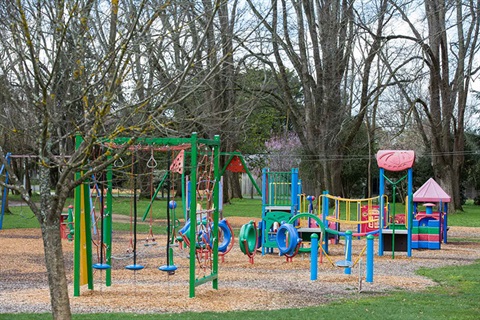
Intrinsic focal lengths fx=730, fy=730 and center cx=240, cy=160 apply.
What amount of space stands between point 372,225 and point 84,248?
39.3ft

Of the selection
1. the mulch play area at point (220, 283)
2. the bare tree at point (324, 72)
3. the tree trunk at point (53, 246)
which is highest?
the bare tree at point (324, 72)

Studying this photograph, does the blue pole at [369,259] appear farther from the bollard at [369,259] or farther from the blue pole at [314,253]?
the blue pole at [314,253]

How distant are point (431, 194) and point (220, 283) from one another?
12.0 m

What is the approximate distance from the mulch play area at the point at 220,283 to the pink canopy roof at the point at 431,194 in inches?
138

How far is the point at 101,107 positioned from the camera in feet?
19.7

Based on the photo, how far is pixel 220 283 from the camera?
1238cm

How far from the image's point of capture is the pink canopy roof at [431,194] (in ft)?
72.6

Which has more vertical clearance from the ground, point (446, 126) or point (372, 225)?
point (446, 126)

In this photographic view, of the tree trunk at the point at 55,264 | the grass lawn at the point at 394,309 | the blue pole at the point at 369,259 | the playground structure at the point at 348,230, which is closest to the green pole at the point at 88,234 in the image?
the grass lawn at the point at 394,309

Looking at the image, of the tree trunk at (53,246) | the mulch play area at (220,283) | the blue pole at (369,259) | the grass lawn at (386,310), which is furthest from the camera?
the blue pole at (369,259)

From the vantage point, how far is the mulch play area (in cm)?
999

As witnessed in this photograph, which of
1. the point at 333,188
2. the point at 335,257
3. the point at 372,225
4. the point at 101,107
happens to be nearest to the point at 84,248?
the point at 101,107

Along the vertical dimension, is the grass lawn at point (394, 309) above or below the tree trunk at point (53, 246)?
below

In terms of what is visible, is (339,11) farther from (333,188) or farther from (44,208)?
(44,208)
